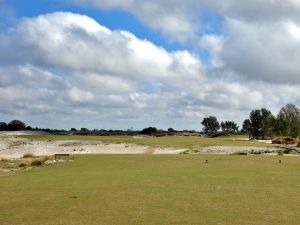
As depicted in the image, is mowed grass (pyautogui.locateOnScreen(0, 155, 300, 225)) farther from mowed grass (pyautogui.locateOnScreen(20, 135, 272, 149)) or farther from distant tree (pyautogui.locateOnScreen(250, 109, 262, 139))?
distant tree (pyautogui.locateOnScreen(250, 109, 262, 139))

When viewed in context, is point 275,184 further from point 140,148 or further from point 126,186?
point 140,148

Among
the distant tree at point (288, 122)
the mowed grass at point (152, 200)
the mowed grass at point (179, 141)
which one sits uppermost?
the distant tree at point (288, 122)

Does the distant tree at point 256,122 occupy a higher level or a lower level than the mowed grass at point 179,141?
higher

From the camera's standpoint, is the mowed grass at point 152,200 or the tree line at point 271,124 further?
the tree line at point 271,124

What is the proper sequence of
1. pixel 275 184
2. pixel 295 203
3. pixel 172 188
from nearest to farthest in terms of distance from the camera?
pixel 295 203, pixel 172 188, pixel 275 184

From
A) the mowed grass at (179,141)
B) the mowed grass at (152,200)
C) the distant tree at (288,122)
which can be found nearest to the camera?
the mowed grass at (152,200)

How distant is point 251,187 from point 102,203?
9660mm

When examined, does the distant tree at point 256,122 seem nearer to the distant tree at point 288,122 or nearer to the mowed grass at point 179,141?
the distant tree at point 288,122

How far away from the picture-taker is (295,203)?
20062 millimetres

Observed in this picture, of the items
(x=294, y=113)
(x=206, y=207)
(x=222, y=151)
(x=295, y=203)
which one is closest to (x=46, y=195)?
(x=206, y=207)

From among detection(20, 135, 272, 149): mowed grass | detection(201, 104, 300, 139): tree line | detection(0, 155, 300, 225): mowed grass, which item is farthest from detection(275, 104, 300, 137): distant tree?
detection(0, 155, 300, 225): mowed grass

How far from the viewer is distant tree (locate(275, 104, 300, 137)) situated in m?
148

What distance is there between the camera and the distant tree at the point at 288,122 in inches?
5812

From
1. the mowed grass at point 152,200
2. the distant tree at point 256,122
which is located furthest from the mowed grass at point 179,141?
the mowed grass at point 152,200
